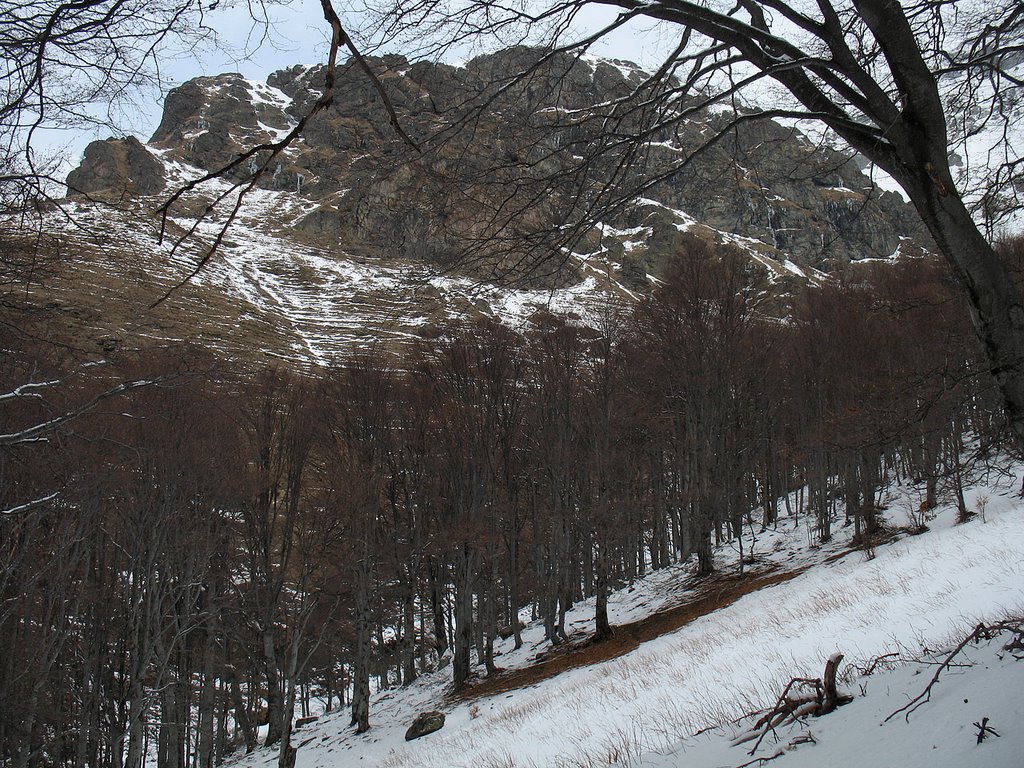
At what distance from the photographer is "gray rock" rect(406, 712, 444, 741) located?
12.3 meters

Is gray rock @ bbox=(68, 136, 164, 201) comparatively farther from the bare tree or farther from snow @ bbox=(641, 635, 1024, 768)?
snow @ bbox=(641, 635, 1024, 768)

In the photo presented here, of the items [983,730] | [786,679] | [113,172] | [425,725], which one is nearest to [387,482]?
[425,725]

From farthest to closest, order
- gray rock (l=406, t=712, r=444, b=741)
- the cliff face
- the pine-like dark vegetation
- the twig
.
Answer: the pine-like dark vegetation < gray rock (l=406, t=712, r=444, b=741) < the cliff face < the twig

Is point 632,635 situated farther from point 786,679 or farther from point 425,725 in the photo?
point 786,679

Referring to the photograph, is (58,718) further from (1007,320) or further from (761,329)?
(761,329)

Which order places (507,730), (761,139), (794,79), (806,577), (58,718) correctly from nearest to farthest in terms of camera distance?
(794,79)
(761,139)
(507,730)
(806,577)
(58,718)

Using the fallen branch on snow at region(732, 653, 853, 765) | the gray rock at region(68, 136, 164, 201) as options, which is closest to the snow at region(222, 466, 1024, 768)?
the fallen branch on snow at region(732, 653, 853, 765)

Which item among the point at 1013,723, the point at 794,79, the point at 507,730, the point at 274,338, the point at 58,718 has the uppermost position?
the point at 274,338

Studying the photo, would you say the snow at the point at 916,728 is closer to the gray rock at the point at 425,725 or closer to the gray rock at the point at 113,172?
the gray rock at the point at 113,172

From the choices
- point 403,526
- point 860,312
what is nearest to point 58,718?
point 403,526

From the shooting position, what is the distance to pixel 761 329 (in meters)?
21.7

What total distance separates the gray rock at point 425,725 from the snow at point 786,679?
409 millimetres

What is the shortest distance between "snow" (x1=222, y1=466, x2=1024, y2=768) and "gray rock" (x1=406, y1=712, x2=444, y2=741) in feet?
1.34

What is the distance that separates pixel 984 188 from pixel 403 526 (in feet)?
61.0
